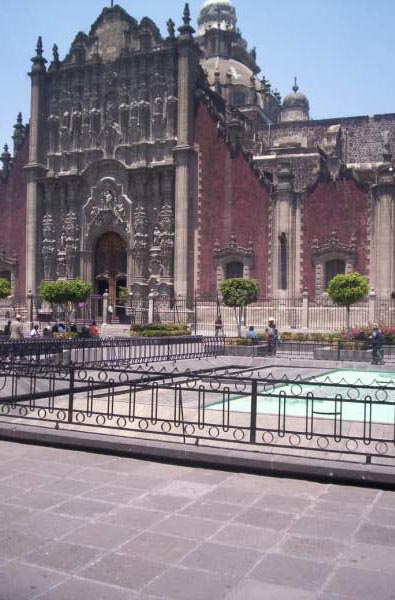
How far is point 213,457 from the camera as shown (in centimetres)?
619

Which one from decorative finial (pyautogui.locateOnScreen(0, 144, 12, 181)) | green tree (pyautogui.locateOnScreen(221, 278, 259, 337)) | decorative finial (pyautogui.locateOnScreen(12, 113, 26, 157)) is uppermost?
decorative finial (pyautogui.locateOnScreen(12, 113, 26, 157))

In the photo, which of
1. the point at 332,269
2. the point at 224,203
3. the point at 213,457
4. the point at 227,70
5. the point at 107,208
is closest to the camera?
the point at 213,457

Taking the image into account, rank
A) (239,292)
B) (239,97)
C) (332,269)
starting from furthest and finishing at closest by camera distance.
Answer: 1. (239,97)
2. (332,269)
3. (239,292)

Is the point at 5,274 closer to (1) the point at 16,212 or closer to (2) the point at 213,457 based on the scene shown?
(1) the point at 16,212

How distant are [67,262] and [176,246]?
743 centimetres

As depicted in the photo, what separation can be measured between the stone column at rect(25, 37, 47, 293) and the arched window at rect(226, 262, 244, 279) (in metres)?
12.2

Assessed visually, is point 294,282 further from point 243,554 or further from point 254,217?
point 243,554

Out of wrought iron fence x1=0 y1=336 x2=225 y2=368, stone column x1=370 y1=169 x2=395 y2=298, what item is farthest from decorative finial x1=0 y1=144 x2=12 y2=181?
wrought iron fence x1=0 y1=336 x2=225 y2=368

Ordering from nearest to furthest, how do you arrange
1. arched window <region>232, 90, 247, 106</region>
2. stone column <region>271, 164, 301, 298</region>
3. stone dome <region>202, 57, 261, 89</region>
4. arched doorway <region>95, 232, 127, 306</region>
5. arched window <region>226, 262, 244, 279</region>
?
stone column <region>271, 164, 301, 298</region> < arched window <region>226, 262, 244, 279</region> < arched doorway <region>95, 232, 127, 306</region> < arched window <region>232, 90, 247, 106</region> < stone dome <region>202, 57, 261, 89</region>

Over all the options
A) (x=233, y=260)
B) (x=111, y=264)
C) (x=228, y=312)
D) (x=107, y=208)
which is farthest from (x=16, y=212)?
(x=228, y=312)

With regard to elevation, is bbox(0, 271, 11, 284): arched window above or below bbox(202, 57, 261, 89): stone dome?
below

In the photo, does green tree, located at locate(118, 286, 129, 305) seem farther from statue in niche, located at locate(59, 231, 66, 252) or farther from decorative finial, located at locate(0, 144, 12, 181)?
decorative finial, located at locate(0, 144, 12, 181)

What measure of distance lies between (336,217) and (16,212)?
2010 cm

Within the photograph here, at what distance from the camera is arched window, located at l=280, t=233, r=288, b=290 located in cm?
3133
